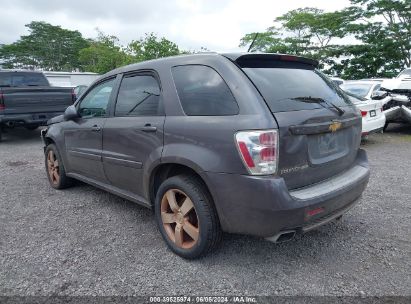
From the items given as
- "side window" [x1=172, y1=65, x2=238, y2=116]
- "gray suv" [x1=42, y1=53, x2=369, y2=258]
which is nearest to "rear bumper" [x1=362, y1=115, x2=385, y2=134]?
"gray suv" [x1=42, y1=53, x2=369, y2=258]

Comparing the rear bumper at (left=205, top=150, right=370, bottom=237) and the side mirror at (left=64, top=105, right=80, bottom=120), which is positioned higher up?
the side mirror at (left=64, top=105, right=80, bottom=120)

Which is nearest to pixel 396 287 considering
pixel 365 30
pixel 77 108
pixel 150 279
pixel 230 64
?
pixel 150 279

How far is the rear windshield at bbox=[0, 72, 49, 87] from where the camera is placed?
9.91 meters

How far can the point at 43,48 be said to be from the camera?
4831 centimetres

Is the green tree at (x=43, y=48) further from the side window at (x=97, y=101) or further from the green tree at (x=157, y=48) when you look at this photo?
the side window at (x=97, y=101)

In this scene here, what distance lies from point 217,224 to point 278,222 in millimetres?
526

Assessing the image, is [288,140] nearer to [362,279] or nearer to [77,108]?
[362,279]

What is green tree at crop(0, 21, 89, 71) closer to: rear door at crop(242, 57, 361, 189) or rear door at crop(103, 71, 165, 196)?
rear door at crop(103, 71, 165, 196)

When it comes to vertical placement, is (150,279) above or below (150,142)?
below

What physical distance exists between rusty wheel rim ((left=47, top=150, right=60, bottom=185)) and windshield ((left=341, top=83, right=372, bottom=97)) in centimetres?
760

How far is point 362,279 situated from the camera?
99.2 inches

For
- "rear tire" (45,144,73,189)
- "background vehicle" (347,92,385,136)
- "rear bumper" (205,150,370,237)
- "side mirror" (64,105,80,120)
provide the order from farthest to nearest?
"background vehicle" (347,92,385,136)
"rear tire" (45,144,73,189)
"side mirror" (64,105,80,120)
"rear bumper" (205,150,370,237)

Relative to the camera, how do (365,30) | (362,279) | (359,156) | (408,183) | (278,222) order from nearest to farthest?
(278,222)
(362,279)
(359,156)
(408,183)
(365,30)

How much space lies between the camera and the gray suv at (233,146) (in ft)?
7.63
